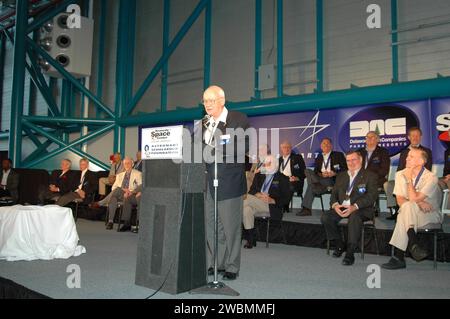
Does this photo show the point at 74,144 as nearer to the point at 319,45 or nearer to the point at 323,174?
the point at 319,45

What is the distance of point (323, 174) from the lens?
213 inches

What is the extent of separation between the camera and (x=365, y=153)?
5.24 metres

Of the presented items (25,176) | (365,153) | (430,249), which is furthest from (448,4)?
(25,176)

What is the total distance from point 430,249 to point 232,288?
89.1 inches

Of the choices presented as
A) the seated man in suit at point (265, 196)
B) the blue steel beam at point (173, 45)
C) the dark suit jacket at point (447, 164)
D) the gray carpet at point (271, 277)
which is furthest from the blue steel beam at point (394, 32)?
the blue steel beam at point (173, 45)

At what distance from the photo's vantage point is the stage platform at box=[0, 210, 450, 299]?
254 cm

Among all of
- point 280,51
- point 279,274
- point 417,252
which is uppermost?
point 280,51

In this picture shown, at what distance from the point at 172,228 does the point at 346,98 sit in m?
4.28

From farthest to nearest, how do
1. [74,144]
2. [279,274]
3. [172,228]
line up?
[74,144], [279,274], [172,228]

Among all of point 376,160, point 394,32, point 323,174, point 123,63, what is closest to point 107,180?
point 123,63

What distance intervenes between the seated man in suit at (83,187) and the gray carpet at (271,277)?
8.72 ft

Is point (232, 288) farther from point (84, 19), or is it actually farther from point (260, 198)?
point (84, 19)

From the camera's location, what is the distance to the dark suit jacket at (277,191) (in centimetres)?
474

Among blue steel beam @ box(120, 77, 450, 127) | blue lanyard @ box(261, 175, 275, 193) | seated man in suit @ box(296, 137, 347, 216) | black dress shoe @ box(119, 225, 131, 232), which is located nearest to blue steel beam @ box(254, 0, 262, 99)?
blue steel beam @ box(120, 77, 450, 127)
